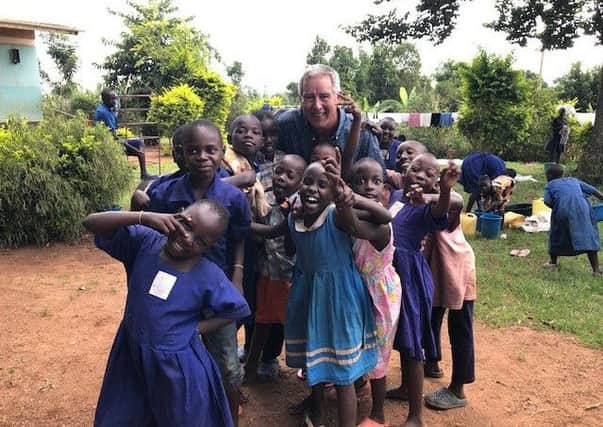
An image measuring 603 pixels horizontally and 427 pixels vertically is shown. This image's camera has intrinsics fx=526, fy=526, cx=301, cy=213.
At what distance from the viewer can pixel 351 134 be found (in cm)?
280

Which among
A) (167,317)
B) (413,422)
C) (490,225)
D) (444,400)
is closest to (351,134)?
(167,317)

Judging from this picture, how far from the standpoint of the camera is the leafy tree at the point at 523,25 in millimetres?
11578

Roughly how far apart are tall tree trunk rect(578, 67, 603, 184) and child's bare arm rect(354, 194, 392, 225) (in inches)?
429

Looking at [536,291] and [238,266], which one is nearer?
[238,266]

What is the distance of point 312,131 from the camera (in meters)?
2.91

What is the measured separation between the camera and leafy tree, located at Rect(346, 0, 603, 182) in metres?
11.6

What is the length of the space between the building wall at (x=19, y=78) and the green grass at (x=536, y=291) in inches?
413

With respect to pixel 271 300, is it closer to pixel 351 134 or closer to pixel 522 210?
pixel 351 134

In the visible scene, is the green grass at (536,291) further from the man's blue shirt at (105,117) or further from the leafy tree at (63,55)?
the leafy tree at (63,55)

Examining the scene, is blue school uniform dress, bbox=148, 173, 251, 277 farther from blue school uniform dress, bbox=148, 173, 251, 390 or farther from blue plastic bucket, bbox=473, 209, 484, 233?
blue plastic bucket, bbox=473, 209, 484, 233

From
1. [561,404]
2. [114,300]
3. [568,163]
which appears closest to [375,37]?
[568,163]

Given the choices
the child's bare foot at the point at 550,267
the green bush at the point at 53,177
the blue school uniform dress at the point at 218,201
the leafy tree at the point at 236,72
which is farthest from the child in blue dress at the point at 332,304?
the leafy tree at the point at 236,72

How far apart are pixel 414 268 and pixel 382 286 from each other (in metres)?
0.28

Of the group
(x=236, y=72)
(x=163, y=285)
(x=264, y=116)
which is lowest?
(x=163, y=285)
